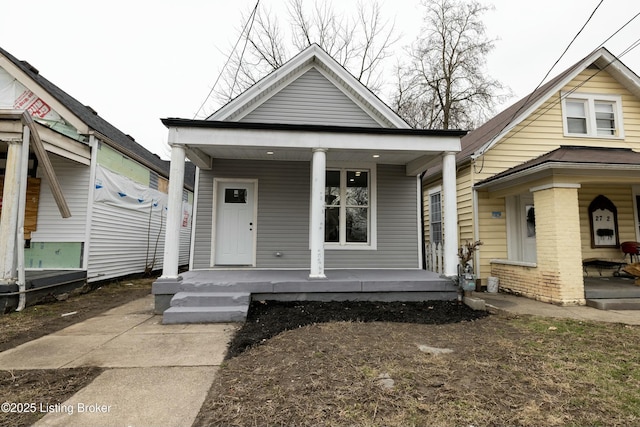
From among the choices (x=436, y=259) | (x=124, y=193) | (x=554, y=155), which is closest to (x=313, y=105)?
(x=436, y=259)

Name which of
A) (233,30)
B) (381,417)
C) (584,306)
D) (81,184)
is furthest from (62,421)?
(233,30)

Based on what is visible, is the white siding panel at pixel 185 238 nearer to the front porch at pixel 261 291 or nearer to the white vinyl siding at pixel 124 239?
the white vinyl siding at pixel 124 239

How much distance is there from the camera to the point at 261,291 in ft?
17.6

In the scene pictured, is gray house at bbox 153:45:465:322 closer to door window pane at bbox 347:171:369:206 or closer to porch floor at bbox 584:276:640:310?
door window pane at bbox 347:171:369:206

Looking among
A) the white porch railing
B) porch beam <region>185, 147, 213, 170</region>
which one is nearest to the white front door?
porch beam <region>185, 147, 213, 170</region>

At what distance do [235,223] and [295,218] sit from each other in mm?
1401

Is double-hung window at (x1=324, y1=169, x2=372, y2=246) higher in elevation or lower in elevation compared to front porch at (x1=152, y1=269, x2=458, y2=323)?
higher

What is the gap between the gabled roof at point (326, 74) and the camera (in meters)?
7.09

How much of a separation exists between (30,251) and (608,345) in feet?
36.1

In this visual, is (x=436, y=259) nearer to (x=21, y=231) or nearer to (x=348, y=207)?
(x=348, y=207)

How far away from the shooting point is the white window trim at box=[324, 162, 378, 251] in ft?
24.1

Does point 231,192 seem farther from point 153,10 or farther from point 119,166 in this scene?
point 153,10

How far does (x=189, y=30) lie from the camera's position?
26.4 ft

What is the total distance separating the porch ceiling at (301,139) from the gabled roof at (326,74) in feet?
4.59
